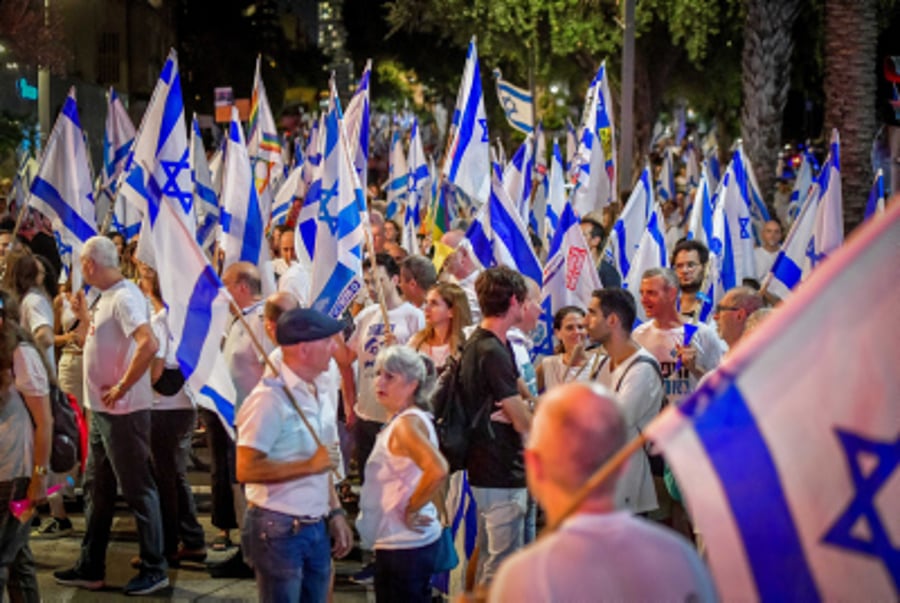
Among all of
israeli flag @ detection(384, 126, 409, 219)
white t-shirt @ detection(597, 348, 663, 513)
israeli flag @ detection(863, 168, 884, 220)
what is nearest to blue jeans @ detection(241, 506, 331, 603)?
white t-shirt @ detection(597, 348, 663, 513)

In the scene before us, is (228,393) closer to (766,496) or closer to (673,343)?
(673,343)

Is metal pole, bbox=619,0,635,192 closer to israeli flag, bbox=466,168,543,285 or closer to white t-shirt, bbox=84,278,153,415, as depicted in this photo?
israeli flag, bbox=466,168,543,285

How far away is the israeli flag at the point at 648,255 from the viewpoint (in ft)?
34.1

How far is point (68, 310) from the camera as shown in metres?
10.3

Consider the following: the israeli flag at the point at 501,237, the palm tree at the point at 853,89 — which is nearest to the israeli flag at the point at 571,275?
the israeli flag at the point at 501,237

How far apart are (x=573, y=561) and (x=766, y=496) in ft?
1.53

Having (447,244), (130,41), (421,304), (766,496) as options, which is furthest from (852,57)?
(130,41)

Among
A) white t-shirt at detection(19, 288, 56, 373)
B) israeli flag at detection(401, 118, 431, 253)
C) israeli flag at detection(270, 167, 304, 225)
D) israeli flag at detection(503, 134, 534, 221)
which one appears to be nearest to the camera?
white t-shirt at detection(19, 288, 56, 373)

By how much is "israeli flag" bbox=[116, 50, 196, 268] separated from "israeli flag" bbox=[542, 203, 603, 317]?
267 centimetres

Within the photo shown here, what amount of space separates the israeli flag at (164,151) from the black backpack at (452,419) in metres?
2.42

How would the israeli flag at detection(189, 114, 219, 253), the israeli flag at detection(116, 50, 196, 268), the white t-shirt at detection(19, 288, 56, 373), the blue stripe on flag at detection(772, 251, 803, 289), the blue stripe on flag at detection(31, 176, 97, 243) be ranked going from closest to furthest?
1. the israeli flag at detection(116, 50, 196, 268)
2. the white t-shirt at detection(19, 288, 56, 373)
3. the blue stripe on flag at detection(772, 251, 803, 289)
4. the blue stripe on flag at detection(31, 176, 97, 243)
5. the israeli flag at detection(189, 114, 219, 253)

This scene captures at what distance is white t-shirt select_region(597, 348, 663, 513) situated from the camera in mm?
6461

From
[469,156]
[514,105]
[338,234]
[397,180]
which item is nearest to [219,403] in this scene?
[338,234]

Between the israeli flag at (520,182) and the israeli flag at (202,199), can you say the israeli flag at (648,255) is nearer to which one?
the israeli flag at (520,182)
